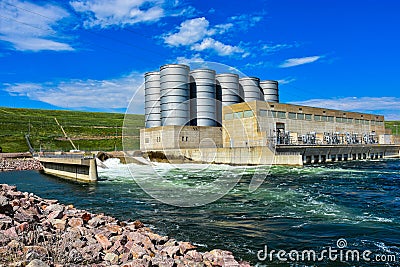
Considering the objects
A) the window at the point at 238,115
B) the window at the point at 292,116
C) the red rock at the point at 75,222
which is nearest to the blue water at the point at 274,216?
the red rock at the point at 75,222

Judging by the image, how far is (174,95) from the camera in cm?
4781

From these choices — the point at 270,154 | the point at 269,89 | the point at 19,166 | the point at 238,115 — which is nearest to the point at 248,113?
the point at 238,115

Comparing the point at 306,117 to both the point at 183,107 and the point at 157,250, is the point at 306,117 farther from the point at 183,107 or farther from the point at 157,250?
the point at 157,250

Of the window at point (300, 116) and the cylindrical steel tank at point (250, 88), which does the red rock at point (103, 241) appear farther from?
the cylindrical steel tank at point (250, 88)

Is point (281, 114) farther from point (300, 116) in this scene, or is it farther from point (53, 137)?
point (53, 137)

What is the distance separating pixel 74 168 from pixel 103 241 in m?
23.7

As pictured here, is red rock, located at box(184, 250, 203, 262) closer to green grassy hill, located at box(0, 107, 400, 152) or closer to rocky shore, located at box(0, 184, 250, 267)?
rocky shore, located at box(0, 184, 250, 267)

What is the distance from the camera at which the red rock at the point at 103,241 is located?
296 inches

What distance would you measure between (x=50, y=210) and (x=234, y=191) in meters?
10.8

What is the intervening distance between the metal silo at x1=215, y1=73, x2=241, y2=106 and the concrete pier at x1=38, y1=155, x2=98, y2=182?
82.9ft

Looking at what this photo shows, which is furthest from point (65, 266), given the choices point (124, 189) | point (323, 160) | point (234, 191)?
point (323, 160)

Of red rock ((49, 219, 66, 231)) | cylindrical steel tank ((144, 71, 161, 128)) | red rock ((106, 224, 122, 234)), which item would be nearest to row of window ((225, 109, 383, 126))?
cylindrical steel tank ((144, 71, 161, 128))

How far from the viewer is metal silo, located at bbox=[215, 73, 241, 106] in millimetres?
51156

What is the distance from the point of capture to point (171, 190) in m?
20.2
